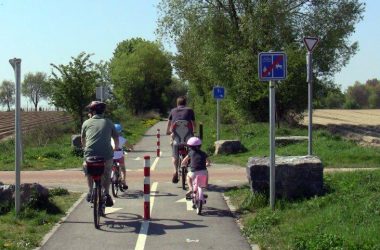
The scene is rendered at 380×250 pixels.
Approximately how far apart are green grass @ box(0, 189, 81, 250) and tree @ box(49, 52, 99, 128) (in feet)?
71.3

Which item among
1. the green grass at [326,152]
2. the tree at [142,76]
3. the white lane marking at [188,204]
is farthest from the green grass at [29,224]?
the tree at [142,76]

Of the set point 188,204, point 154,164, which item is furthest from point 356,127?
point 188,204

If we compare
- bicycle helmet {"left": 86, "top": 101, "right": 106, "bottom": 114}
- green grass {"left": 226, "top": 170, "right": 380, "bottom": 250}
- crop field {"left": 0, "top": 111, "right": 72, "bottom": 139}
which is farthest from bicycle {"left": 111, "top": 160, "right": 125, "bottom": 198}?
crop field {"left": 0, "top": 111, "right": 72, "bottom": 139}

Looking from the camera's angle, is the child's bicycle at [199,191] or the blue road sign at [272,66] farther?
the child's bicycle at [199,191]

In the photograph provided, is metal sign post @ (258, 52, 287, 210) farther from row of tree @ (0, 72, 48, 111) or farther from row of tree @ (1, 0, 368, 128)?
row of tree @ (0, 72, 48, 111)

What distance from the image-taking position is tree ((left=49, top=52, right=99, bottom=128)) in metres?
32.6

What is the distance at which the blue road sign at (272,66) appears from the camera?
10047mm

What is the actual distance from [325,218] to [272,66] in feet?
9.54

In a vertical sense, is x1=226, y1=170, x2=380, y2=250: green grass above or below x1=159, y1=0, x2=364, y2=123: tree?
below

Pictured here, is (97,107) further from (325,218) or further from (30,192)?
(325,218)

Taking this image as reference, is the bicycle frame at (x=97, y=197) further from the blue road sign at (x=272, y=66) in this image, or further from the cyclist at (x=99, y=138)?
the blue road sign at (x=272, y=66)

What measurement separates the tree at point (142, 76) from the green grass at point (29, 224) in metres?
64.6

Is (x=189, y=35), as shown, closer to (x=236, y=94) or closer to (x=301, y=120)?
(x=236, y=94)

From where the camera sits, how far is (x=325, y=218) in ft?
27.4
